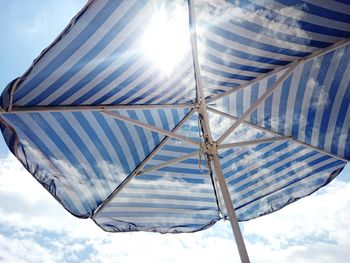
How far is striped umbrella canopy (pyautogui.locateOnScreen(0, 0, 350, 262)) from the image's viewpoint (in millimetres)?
3125

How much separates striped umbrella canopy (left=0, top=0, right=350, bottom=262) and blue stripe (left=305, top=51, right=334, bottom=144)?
1 centimetres

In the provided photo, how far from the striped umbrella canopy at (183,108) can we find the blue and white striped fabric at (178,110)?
15mm

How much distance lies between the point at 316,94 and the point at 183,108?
63.1 inches

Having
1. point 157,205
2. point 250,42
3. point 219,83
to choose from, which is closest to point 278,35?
point 250,42

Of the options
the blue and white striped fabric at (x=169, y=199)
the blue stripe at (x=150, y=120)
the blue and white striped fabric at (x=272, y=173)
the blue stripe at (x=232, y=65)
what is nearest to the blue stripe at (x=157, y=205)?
the blue and white striped fabric at (x=169, y=199)

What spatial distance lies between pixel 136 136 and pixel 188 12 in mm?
1973

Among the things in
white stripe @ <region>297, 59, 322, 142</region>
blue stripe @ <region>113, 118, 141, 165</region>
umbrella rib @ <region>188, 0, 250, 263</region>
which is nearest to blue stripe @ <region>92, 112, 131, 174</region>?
blue stripe @ <region>113, 118, 141, 165</region>

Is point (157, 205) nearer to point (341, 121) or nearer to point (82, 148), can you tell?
point (82, 148)

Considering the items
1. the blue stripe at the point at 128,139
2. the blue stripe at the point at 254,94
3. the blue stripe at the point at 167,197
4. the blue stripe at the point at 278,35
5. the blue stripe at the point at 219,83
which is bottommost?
the blue stripe at the point at 167,197

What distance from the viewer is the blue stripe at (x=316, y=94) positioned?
3.88 metres

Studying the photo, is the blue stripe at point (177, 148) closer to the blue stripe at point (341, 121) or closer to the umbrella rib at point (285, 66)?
the umbrella rib at point (285, 66)

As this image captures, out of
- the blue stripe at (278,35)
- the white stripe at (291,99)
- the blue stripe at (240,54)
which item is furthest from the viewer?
the white stripe at (291,99)

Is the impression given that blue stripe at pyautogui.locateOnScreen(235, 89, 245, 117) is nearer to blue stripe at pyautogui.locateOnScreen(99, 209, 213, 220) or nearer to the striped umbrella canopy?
the striped umbrella canopy

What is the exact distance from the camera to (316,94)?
4.26m
